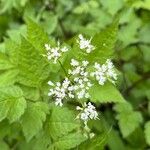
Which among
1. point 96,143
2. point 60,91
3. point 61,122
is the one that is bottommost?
point 96,143

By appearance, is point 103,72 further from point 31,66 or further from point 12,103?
point 12,103

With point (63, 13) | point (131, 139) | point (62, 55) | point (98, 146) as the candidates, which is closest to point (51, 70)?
point (62, 55)

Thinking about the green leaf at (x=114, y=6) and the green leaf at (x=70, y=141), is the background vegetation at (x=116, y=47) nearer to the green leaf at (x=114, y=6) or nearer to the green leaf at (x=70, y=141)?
the green leaf at (x=114, y=6)

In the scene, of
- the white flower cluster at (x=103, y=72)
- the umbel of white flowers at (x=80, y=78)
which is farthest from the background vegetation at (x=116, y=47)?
the white flower cluster at (x=103, y=72)

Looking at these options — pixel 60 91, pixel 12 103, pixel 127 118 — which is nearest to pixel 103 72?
pixel 60 91

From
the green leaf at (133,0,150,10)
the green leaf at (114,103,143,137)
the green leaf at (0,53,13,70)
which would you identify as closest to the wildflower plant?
the green leaf at (0,53,13,70)

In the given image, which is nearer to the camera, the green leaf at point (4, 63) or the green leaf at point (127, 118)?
the green leaf at point (4, 63)

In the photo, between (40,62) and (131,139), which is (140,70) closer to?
(131,139)
